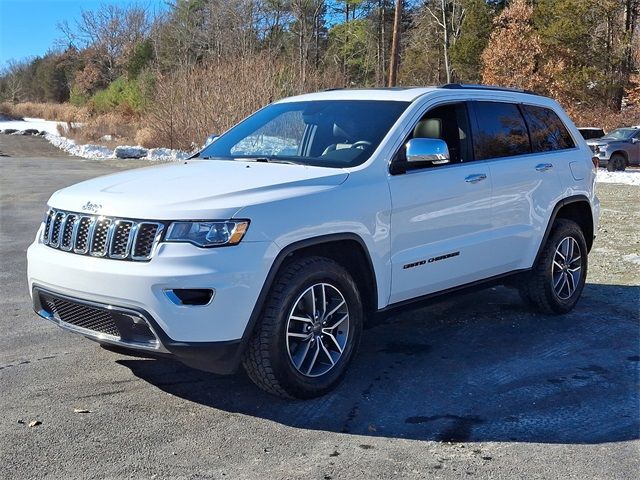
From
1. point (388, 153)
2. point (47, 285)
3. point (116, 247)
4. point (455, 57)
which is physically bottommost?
point (47, 285)

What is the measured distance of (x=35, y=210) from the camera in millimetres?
12133

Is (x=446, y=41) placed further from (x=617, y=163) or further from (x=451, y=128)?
(x=451, y=128)

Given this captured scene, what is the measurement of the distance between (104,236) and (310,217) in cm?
117

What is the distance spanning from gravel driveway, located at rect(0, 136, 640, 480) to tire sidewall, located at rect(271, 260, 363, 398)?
0.12 meters

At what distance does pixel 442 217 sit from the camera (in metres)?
4.88

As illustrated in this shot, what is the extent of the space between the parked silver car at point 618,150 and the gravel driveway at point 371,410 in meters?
18.1

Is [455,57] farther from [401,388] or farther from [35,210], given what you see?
[401,388]

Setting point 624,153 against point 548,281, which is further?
point 624,153

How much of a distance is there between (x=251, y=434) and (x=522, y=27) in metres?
37.9

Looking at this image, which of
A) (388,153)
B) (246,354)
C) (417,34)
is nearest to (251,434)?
(246,354)

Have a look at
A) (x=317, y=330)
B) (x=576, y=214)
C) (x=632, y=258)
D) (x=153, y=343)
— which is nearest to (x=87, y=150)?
(x=632, y=258)

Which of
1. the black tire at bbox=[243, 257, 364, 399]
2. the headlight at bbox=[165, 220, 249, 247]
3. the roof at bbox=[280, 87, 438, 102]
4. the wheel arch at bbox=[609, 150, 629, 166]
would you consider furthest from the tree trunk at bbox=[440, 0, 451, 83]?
the headlight at bbox=[165, 220, 249, 247]

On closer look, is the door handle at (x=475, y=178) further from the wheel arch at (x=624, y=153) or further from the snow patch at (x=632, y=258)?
the wheel arch at (x=624, y=153)

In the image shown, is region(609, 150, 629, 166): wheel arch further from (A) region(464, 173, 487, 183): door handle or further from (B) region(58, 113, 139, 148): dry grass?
(B) region(58, 113, 139, 148): dry grass
